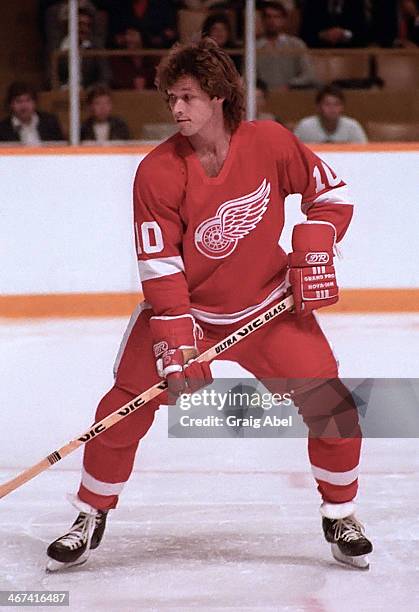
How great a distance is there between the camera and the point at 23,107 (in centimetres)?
571

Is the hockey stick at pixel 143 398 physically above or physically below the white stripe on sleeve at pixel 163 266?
below

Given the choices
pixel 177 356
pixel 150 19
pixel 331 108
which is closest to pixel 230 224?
pixel 177 356

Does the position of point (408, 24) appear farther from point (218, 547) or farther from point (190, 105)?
point (218, 547)

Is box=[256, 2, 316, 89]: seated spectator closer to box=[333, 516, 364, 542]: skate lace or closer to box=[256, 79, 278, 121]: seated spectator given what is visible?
box=[256, 79, 278, 121]: seated spectator

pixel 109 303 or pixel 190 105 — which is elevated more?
pixel 190 105

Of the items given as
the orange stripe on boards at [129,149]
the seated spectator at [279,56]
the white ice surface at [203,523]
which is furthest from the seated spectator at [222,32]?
the white ice surface at [203,523]

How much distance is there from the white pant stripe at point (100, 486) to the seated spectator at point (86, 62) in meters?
3.38

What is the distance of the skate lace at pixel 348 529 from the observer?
2.54 meters

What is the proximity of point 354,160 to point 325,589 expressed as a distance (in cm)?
335

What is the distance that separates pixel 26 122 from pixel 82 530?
3.39 m

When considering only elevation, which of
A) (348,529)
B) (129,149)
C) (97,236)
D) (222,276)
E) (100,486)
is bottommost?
(97,236)

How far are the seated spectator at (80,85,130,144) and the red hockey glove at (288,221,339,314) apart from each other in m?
3.21

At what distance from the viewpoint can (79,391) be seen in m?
4.00

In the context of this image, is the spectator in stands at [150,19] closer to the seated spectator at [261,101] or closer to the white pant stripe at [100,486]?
the seated spectator at [261,101]
